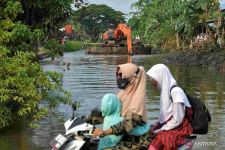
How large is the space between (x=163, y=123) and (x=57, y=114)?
6999 mm

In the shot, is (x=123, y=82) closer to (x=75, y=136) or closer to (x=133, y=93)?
(x=133, y=93)

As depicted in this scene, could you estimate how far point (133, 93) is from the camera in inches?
197

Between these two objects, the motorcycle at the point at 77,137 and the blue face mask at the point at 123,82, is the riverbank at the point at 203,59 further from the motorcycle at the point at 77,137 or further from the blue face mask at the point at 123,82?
the motorcycle at the point at 77,137

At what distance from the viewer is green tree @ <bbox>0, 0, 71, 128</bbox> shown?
892cm

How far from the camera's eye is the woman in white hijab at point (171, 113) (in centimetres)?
485

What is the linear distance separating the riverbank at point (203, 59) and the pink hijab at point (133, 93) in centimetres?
2053

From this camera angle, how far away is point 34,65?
932 centimetres

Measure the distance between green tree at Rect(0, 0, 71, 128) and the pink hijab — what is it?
13.4 ft

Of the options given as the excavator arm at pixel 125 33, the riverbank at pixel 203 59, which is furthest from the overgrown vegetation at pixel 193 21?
the excavator arm at pixel 125 33

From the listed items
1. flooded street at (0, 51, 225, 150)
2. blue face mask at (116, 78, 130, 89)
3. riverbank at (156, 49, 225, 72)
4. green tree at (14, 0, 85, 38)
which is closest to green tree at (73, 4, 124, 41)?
riverbank at (156, 49, 225, 72)

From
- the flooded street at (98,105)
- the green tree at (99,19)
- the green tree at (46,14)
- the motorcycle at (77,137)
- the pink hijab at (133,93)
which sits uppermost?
the green tree at (99,19)

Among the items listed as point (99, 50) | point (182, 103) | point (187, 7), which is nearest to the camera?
point (182, 103)

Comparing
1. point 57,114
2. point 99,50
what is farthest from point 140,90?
point 99,50

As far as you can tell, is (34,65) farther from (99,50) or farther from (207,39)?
(99,50)
